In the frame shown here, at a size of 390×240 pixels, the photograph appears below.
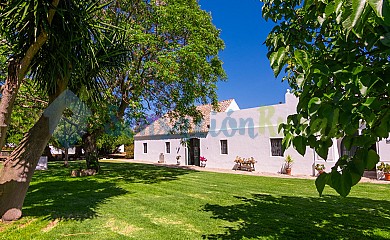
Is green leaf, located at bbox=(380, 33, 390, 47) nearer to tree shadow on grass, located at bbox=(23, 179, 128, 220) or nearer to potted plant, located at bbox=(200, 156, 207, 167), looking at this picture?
tree shadow on grass, located at bbox=(23, 179, 128, 220)

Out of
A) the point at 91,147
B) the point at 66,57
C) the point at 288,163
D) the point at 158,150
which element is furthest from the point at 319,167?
the point at 158,150

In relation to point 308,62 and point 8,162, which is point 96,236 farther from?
point 308,62

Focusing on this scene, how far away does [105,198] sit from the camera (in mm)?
9227

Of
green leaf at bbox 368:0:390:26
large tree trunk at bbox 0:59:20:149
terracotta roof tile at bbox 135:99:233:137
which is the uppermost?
terracotta roof tile at bbox 135:99:233:137

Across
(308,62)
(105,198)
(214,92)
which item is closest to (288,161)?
(214,92)

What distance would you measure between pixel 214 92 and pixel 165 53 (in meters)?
4.48

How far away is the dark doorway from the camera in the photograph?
26.1m

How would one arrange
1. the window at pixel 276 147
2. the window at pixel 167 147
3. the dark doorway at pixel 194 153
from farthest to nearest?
the window at pixel 167 147
the dark doorway at pixel 194 153
the window at pixel 276 147

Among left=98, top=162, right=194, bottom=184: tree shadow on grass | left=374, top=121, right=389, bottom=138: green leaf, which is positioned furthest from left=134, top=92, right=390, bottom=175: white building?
left=374, top=121, right=389, bottom=138: green leaf

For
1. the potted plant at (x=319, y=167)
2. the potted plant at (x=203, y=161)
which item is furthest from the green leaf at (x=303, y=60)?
the potted plant at (x=203, y=161)

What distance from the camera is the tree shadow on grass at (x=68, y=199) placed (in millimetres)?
7113

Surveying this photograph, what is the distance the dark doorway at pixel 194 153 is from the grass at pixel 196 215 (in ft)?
50.4

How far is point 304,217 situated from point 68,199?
7.16 m

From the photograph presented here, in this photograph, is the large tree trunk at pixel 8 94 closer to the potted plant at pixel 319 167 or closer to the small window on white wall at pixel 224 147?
the potted plant at pixel 319 167
